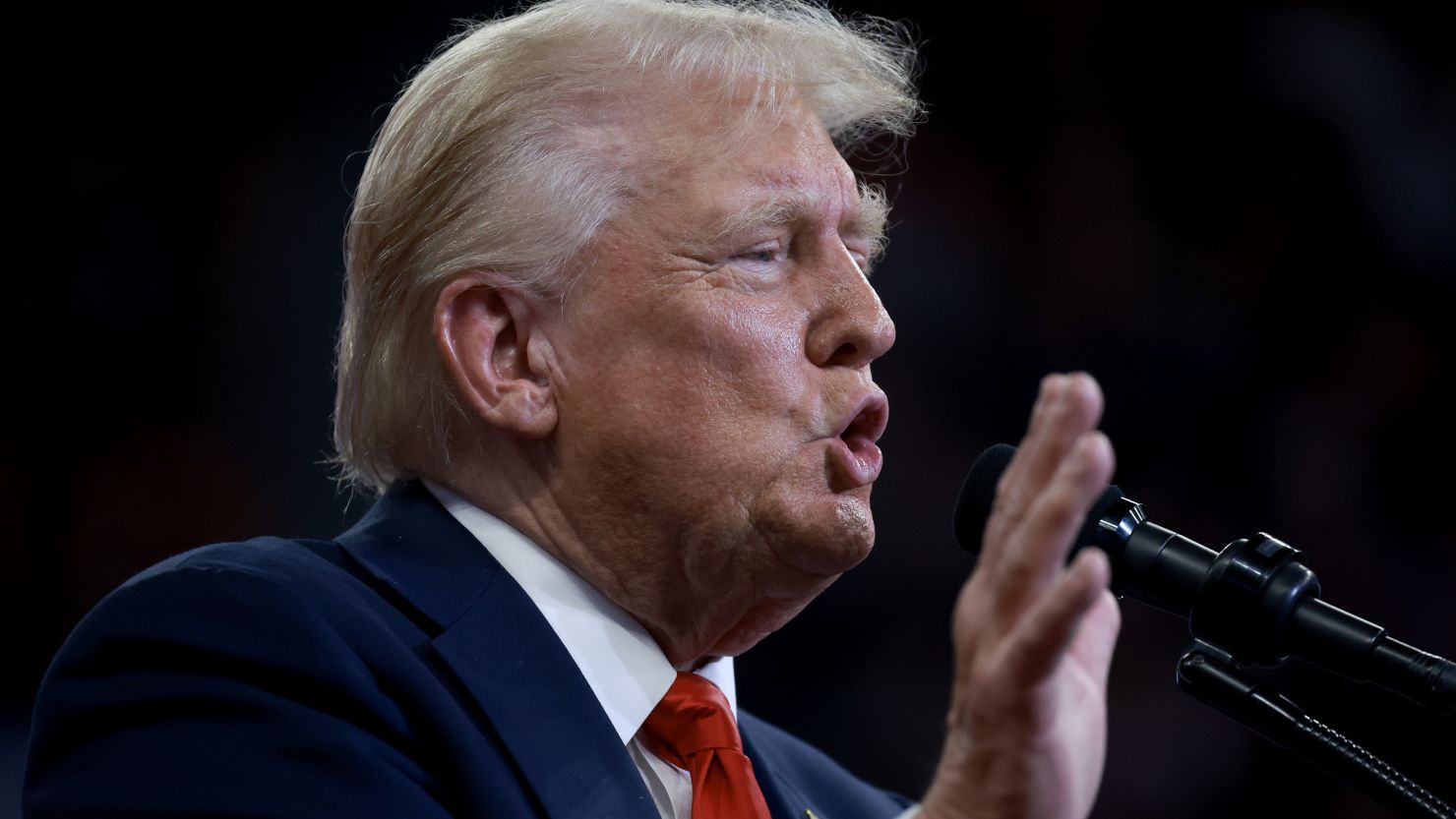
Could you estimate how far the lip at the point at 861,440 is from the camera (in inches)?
63.8

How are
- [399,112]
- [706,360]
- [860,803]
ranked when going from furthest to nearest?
1. [860,803]
2. [399,112]
3. [706,360]

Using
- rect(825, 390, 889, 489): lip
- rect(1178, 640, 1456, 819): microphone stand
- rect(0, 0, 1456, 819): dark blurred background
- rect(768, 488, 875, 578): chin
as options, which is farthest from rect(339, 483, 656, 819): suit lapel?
rect(0, 0, 1456, 819): dark blurred background

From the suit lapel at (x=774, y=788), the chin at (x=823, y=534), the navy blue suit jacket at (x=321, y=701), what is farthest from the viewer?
the suit lapel at (x=774, y=788)

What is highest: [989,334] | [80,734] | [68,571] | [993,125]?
[993,125]

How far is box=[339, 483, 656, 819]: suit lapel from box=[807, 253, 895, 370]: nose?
459 millimetres

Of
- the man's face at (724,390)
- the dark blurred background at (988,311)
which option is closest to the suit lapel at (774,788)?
the man's face at (724,390)

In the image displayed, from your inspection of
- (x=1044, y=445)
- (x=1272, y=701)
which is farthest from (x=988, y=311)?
(x=1044, y=445)

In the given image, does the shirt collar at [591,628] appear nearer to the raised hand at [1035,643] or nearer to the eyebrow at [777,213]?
the eyebrow at [777,213]

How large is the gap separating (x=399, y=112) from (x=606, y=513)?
25.0 inches

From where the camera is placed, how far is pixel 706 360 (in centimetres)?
164

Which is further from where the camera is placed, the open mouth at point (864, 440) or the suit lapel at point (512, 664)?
the open mouth at point (864, 440)

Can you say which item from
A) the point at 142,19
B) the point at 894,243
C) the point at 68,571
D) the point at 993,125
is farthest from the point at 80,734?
the point at 993,125

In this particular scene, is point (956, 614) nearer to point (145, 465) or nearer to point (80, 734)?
point (80, 734)

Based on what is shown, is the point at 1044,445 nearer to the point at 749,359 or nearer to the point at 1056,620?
the point at 1056,620
